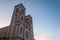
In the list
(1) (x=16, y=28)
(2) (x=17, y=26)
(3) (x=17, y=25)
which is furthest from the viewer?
(3) (x=17, y=25)

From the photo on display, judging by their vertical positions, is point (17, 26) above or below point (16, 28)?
above

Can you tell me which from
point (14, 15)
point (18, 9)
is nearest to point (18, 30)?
point (14, 15)

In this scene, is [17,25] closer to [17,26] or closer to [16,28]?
[17,26]

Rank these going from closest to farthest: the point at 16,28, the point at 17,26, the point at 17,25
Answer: the point at 16,28, the point at 17,26, the point at 17,25

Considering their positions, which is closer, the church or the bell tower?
the bell tower

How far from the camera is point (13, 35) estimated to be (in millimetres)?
Answer: 20141

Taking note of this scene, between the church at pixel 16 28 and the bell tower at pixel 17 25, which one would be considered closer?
the bell tower at pixel 17 25

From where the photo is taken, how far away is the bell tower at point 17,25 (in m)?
20.1

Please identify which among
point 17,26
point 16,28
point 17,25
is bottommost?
point 16,28

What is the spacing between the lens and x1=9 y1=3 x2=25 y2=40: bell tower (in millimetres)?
20062

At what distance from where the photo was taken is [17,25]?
21.4 metres

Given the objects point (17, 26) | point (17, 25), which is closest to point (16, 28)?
point (17, 26)

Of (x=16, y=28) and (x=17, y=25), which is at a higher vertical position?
(x=17, y=25)

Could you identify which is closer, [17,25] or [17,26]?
[17,26]
